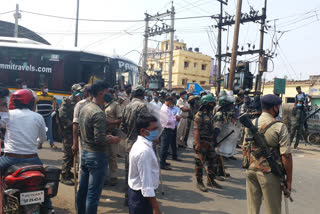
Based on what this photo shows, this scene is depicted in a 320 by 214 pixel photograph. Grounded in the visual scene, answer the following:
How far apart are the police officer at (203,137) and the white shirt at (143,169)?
273cm

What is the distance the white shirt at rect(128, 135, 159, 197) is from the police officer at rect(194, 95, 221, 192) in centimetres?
273

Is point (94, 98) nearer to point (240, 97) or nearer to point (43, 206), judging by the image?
point (43, 206)

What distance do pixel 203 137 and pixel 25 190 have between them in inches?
131

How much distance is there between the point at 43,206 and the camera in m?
2.90

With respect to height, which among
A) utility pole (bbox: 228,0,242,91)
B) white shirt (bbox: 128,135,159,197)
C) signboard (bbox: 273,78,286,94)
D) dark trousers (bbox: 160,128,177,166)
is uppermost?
utility pole (bbox: 228,0,242,91)

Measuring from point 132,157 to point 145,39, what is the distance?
23.1 m

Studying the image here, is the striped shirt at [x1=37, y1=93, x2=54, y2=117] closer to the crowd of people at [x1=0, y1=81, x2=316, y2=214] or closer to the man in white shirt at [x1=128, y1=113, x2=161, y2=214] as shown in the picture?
the crowd of people at [x1=0, y1=81, x2=316, y2=214]

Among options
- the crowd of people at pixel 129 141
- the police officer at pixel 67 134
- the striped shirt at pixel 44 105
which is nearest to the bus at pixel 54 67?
the striped shirt at pixel 44 105

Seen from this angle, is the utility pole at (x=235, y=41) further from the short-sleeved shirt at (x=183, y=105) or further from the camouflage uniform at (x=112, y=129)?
the camouflage uniform at (x=112, y=129)

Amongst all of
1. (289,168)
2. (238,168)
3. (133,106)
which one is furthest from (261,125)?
(238,168)

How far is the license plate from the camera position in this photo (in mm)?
2670

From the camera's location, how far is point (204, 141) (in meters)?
5.07

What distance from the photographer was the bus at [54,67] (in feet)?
31.4

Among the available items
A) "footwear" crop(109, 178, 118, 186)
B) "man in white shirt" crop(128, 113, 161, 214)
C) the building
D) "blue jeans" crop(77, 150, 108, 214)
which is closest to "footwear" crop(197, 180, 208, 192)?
"footwear" crop(109, 178, 118, 186)
